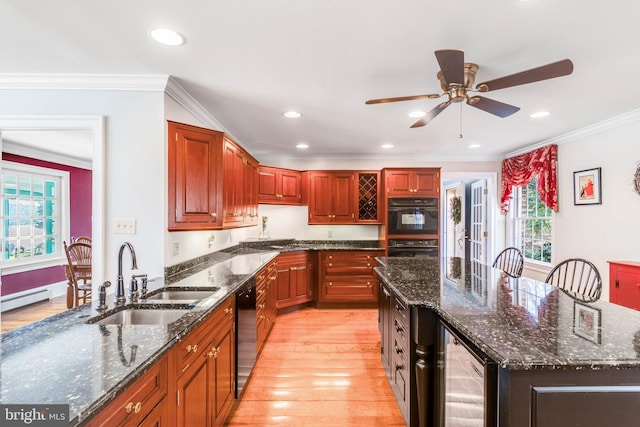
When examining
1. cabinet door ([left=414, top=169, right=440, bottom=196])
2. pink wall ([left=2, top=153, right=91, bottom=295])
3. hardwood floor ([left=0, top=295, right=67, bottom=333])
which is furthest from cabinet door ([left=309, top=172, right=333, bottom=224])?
pink wall ([left=2, top=153, right=91, bottom=295])

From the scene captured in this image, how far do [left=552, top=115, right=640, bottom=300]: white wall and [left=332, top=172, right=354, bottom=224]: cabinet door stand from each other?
2901 millimetres

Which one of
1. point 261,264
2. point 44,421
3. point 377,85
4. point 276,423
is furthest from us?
point 261,264

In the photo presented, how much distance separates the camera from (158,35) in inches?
66.9

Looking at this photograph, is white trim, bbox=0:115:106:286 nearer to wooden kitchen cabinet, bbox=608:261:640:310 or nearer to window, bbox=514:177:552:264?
wooden kitchen cabinet, bbox=608:261:640:310

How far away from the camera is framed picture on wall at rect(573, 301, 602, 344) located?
1194 millimetres

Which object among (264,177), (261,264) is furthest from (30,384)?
(264,177)

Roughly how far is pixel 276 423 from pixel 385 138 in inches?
132

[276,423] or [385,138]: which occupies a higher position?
[385,138]

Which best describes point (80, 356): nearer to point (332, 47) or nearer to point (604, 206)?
point (332, 47)

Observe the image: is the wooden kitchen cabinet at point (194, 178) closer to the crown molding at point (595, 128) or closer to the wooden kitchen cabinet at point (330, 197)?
Result: the wooden kitchen cabinet at point (330, 197)

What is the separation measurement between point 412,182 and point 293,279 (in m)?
2.38

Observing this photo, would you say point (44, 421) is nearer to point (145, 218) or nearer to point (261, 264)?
point (145, 218)

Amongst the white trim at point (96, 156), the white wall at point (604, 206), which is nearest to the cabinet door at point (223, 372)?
the white trim at point (96, 156)

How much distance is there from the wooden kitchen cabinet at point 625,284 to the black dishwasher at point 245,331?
11.3ft
